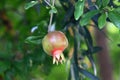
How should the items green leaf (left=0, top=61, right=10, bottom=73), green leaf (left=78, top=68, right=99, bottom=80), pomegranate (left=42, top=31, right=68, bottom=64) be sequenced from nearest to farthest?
pomegranate (left=42, top=31, right=68, bottom=64) < green leaf (left=78, top=68, right=99, bottom=80) < green leaf (left=0, top=61, right=10, bottom=73)

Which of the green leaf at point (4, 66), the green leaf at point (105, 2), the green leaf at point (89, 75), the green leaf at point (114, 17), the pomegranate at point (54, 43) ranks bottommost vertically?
the green leaf at point (89, 75)

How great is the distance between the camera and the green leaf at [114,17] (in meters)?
1.13

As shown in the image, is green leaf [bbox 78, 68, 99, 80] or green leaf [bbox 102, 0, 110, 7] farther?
green leaf [bbox 78, 68, 99, 80]

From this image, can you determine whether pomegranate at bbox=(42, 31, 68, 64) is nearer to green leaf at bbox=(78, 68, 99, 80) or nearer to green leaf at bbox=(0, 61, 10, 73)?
green leaf at bbox=(78, 68, 99, 80)

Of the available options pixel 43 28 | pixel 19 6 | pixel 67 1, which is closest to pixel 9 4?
pixel 19 6

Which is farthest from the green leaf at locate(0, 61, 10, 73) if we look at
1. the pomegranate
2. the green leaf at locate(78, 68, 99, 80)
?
the pomegranate

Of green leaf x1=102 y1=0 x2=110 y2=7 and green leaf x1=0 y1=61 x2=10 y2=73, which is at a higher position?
green leaf x1=102 y1=0 x2=110 y2=7

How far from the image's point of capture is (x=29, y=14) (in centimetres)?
213

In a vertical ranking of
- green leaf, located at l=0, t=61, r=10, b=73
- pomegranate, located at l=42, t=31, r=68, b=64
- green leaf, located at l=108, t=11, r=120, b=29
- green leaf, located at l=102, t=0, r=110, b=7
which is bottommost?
green leaf, located at l=0, t=61, r=10, b=73

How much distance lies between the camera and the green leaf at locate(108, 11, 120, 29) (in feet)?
3.70

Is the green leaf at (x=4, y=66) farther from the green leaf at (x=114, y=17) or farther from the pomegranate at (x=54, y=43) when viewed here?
the green leaf at (x=114, y=17)

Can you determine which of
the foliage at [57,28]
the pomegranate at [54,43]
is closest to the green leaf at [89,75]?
the foliage at [57,28]

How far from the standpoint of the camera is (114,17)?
1.14m

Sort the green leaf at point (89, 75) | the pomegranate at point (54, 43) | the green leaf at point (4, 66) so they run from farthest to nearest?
the green leaf at point (4, 66) → the green leaf at point (89, 75) → the pomegranate at point (54, 43)
